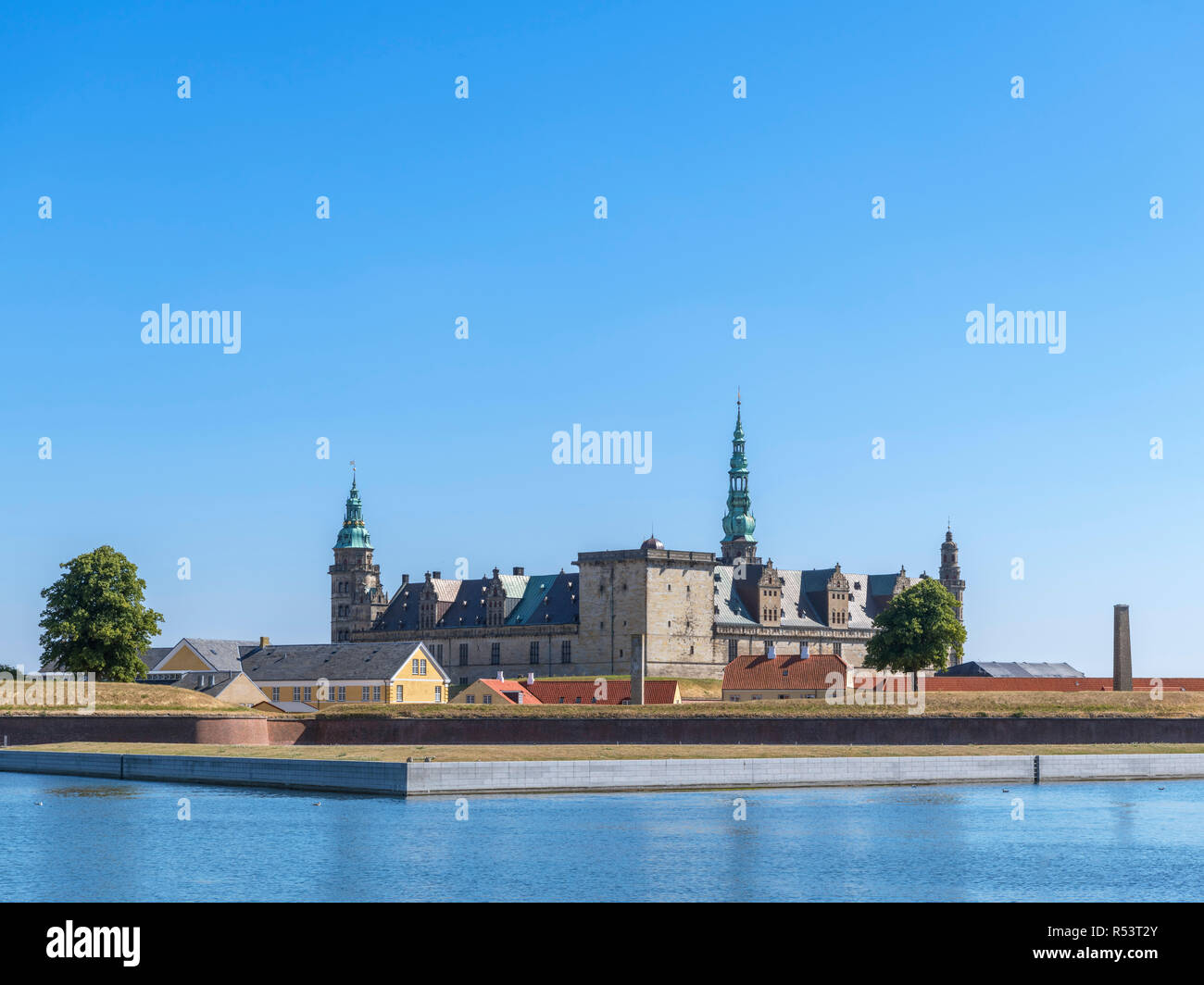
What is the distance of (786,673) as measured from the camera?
343 feet

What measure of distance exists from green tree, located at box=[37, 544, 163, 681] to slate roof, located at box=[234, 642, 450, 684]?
21.7 metres

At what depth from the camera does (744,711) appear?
72.4 metres

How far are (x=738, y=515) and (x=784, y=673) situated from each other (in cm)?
5548

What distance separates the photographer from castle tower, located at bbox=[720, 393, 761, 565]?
157 meters

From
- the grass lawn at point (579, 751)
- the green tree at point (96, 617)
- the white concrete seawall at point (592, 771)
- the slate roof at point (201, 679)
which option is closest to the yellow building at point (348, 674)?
the slate roof at point (201, 679)

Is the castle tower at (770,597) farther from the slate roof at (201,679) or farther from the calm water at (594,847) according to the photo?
the calm water at (594,847)

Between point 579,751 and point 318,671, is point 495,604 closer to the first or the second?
point 318,671

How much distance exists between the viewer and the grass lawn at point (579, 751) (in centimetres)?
6173

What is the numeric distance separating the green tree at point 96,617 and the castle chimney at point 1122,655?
5260cm

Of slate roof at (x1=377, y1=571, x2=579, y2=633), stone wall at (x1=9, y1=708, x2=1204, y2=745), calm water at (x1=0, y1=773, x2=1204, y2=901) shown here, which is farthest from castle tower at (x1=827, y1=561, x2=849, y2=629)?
calm water at (x1=0, y1=773, x2=1204, y2=901)

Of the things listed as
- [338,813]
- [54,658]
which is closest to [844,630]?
[54,658]

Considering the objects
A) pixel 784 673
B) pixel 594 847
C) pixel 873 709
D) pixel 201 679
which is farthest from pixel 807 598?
pixel 594 847
